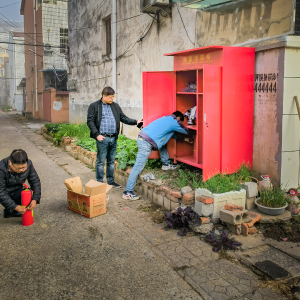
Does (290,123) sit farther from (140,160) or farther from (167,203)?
(140,160)

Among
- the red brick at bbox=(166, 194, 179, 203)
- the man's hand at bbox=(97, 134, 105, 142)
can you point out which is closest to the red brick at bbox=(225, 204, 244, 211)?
the red brick at bbox=(166, 194, 179, 203)

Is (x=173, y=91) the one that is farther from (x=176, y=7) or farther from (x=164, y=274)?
(x=164, y=274)

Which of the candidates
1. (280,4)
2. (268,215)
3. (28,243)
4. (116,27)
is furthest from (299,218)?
(116,27)

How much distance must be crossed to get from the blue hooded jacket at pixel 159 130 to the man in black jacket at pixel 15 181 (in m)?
2.11

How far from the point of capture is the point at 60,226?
5.16m

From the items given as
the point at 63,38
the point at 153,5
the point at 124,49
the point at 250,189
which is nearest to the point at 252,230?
the point at 250,189

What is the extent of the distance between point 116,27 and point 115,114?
20.7 feet

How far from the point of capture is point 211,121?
561 cm

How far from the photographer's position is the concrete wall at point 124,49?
8.82 metres

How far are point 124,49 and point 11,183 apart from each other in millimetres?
7651

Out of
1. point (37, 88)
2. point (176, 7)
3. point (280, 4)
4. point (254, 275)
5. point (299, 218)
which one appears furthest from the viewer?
point (37, 88)

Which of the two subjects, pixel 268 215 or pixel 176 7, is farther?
pixel 176 7

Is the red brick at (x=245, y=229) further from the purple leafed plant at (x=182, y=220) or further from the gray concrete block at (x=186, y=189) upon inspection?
the gray concrete block at (x=186, y=189)


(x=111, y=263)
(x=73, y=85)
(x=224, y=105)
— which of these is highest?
(x=73, y=85)
